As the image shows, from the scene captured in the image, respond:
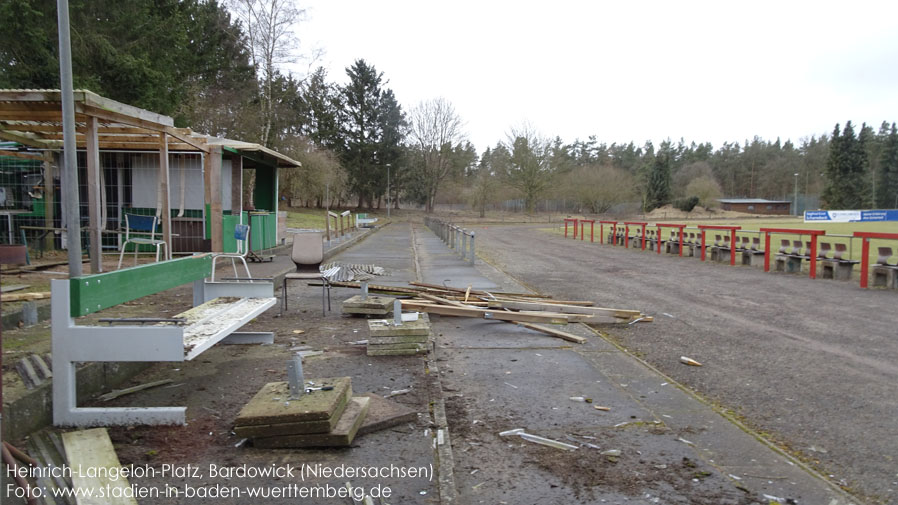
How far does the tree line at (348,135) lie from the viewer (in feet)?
58.3

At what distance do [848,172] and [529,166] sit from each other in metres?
40.8

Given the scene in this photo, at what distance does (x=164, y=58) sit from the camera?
20.1 metres

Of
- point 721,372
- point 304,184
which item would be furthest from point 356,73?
point 721,372

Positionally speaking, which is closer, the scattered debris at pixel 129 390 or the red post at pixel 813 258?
the scattered debris at pixel 129 390

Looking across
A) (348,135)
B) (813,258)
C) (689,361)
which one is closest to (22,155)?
(689,361)

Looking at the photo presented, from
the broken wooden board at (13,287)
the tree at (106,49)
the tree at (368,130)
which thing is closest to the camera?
the broken wooden board at (13,287)

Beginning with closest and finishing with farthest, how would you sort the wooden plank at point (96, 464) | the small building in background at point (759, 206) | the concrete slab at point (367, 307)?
the wooden plank at point (96, 464) < the concrete slab at point (367, 307) < the small building in background at point (759, 206)

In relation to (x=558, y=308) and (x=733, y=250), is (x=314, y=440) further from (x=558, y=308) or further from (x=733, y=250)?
(x=733, y=250)

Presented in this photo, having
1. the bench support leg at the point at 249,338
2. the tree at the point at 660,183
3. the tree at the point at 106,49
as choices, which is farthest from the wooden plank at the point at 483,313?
the tree at the point at 660,183

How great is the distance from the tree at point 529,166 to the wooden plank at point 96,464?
61.9m

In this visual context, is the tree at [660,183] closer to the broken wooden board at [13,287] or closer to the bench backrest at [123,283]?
the broken wooden board at [13,287]

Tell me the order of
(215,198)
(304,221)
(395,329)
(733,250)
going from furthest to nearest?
(304,221) < (733,250) < (215,198) < (395,329)

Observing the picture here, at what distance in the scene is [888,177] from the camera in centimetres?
A: 7656

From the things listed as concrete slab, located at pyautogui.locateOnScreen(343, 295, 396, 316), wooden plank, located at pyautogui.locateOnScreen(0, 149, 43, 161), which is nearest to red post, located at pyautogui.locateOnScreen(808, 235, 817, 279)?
concrete slab, located at pyautogui.locateOnScreen(343, 295, 396, 316)
